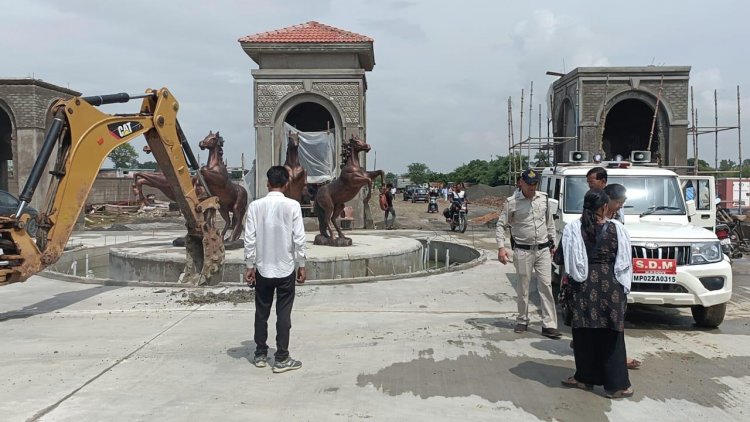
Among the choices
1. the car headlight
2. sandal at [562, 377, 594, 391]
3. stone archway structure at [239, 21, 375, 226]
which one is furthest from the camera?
stone archway structure at [239, 21, 375, 226]

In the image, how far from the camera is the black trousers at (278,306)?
17.6ft

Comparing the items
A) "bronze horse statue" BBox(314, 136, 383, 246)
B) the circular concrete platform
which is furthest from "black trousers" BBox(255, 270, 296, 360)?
"bronze horse statue" BBox(314, 136, 383, 246)

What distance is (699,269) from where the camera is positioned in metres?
6.76

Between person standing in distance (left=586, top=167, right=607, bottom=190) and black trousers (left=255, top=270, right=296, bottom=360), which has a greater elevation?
person standing in distance (left=586, top=167, right=607, bottom=190)

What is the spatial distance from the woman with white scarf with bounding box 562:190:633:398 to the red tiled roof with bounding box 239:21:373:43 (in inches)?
698

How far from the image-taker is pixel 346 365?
5.63 meters

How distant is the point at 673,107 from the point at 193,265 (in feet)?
65.2

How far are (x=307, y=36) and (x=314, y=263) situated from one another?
1322 cm

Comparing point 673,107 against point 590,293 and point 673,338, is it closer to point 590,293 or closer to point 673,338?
point 673,338

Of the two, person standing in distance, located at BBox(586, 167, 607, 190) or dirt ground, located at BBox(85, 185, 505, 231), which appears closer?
person standing in distance, located at BBox(586, 167, 607, 190)

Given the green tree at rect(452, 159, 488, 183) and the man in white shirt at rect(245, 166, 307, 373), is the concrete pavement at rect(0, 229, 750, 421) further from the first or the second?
the green tree at rect(452, 159, 488, 183)

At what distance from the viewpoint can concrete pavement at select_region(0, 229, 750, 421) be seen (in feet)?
14.8

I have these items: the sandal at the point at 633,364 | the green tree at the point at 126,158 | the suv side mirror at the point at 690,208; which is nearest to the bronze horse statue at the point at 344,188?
the suv side mirror at the point at 690,208

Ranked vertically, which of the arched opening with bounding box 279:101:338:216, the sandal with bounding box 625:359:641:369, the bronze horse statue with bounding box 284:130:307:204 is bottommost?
the sandal with bounding box 625:359:641:369
